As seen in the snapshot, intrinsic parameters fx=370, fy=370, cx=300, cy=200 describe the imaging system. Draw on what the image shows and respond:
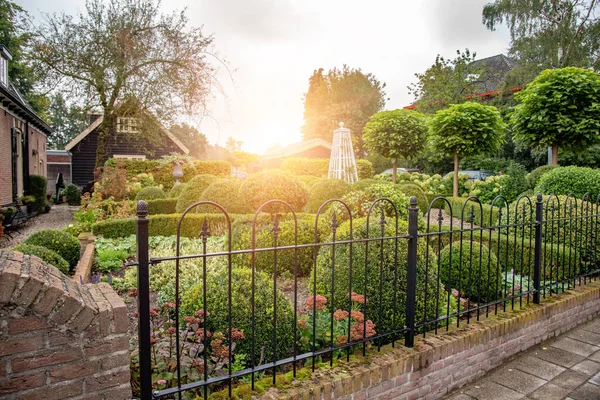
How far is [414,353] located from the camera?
2842 mm

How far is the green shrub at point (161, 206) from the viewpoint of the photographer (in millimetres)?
12703

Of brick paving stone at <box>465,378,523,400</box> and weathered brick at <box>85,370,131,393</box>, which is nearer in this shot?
weathered brick at <box>85,370,131,393</box>

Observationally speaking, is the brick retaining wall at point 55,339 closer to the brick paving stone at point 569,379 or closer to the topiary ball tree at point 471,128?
the brick paving stone at point 569,379

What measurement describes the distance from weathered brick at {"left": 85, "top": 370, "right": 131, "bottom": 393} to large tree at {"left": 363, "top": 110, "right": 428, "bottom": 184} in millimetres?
13854

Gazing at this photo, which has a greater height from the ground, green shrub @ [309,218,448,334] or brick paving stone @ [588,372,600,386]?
green shrub @ [309,218,448,334]

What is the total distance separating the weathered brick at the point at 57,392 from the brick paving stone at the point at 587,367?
397cm

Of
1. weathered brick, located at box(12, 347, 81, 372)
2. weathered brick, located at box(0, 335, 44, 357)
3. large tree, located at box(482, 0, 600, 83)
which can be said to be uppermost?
large tree, located at box(482, 0, 600, 83)

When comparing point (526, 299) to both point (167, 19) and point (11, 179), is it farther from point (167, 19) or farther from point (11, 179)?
point (167, 19)

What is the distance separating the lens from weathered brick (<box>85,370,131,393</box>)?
181 centimetres

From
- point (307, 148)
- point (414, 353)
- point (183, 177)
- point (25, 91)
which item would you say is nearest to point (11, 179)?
point (183, 177)

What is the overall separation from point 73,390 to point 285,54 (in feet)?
29.9

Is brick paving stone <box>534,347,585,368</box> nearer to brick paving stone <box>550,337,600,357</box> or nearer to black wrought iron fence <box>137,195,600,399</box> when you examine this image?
brick paving stone <box>550,337,600,357</box>

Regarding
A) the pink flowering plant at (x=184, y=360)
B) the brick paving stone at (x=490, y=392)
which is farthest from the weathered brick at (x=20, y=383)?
the brick paving stone at (x=490, y=392)

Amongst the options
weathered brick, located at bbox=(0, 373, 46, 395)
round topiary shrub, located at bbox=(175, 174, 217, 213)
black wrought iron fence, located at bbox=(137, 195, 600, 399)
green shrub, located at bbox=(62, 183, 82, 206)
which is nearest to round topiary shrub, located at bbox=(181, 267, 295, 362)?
black wrought iron fence, located at bbox=(137, 195, 600, 399)
